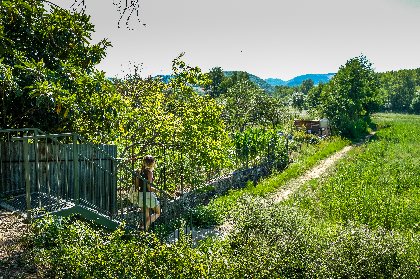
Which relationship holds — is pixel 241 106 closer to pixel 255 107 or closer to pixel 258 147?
pixel 255 107

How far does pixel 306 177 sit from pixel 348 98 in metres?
27.5

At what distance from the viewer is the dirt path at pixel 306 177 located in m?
15.7

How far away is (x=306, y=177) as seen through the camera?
19.5 metres

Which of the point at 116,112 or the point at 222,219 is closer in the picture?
the point at 116,112

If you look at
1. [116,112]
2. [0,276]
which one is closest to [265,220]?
[116,112]

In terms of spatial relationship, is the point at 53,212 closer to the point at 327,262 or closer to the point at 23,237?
the point at 23,237

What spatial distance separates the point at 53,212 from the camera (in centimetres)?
720

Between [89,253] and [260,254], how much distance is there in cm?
315

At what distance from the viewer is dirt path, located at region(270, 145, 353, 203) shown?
51.5 feet

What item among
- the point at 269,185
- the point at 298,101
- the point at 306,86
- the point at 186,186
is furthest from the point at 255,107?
the point at 306,86

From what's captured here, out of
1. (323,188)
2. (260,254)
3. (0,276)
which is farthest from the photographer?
(323,188)

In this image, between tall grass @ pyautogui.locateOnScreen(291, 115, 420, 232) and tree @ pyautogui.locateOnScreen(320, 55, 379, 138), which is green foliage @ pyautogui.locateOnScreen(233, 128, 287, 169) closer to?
tall grass @ pyautogui.locateOnScreen(291, 115, 420, 232)

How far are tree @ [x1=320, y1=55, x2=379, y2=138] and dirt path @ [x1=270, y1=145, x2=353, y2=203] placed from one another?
13911 millimetres

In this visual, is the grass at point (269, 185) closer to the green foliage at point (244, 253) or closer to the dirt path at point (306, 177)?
the dirt path at point (306, 177)
